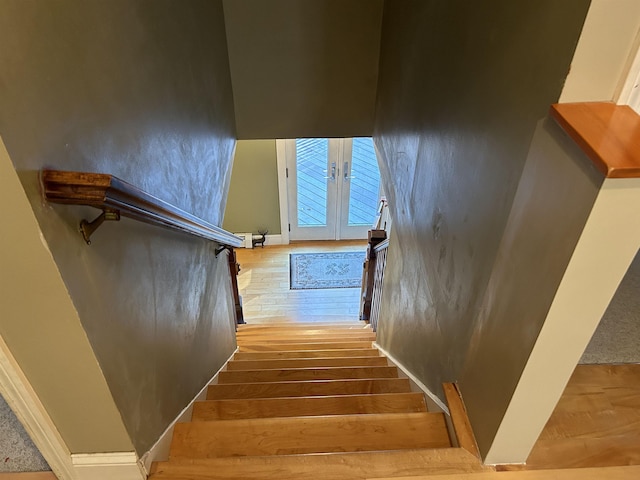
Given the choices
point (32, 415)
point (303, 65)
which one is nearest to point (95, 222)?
point (32, 415)

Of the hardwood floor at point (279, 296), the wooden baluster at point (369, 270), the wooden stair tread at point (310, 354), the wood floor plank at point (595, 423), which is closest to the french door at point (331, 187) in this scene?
the hardwood floor at point (279, 296)

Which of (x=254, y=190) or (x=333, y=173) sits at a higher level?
(x=333, y=173)

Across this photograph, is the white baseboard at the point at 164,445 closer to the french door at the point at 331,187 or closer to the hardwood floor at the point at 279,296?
the hardwood floor at the point at 279,296

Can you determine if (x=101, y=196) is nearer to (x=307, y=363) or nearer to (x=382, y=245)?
(x=307, y=363)

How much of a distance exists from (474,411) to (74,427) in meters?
1.19

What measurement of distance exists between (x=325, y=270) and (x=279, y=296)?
0.75 m

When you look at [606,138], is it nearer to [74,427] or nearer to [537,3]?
[537,3]

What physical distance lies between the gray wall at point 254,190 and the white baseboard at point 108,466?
3.89 m

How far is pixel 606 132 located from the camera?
2.33 feet

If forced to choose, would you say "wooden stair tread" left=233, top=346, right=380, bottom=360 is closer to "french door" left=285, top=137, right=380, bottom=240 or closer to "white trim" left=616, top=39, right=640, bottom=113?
"white trim" left=616, top=39, right=640, bottom=113

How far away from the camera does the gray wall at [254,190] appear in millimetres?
4902

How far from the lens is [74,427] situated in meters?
1.15

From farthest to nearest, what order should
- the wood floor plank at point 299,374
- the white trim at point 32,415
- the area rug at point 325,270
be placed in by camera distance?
the area rug at point 325,270
the wood floor plank at point 299,374
the white trim at point 32,415

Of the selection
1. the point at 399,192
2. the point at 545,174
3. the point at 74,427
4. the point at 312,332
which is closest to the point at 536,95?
the point at 545,174
